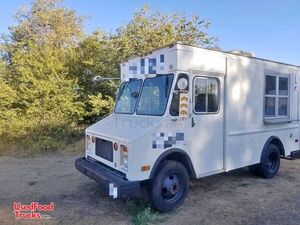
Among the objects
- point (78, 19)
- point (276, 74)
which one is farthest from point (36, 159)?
point (78, 19)

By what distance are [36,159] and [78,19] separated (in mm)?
8692

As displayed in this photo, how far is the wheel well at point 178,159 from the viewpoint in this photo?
413cm

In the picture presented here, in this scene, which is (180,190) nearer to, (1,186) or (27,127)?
(1,186)

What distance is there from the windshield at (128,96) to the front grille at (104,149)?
82 centimetres

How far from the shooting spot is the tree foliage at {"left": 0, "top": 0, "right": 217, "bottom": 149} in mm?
9711

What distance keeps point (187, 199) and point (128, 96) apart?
2221 mm

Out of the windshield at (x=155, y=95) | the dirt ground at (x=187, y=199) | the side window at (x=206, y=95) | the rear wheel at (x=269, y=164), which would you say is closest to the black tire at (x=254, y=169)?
the rear wheel at (x=269, y=164)

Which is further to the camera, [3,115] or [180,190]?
[3,115]

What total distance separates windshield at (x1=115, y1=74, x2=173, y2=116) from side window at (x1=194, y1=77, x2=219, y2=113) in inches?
22.6

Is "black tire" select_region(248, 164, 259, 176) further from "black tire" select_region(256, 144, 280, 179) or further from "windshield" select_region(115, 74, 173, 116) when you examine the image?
"windshield" select_region(115, 74, 173, 116)

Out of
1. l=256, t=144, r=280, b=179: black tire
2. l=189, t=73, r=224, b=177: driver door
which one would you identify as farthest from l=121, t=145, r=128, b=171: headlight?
l=256, t=144, r=280, b=179: black tire

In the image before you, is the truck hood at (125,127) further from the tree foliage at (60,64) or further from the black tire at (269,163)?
the tree foliage at (60,64)

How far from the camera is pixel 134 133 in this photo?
4070mm

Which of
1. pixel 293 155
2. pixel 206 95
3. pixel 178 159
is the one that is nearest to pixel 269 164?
pixel 293 155
